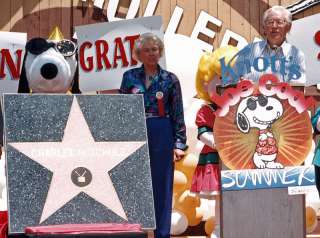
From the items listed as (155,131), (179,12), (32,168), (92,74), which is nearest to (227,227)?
(155,131)

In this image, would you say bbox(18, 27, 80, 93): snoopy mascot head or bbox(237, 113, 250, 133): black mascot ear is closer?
bbox(237, 113, 250, 133): black mascot ear

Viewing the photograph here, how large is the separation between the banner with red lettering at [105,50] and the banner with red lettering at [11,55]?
466 mm

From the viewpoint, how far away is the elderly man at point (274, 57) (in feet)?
16.5

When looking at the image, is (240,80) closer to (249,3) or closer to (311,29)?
(311,29)

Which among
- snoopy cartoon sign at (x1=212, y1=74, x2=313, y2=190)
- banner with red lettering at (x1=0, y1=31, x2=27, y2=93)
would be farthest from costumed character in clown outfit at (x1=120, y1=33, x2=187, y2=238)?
banner with red lettering at (x1=0, y1=31, x2=27, y2=93)

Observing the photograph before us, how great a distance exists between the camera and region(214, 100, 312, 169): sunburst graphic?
16.0 ft

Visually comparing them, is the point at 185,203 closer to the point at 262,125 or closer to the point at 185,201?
the point at 185,201

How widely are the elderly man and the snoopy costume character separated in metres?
0.17

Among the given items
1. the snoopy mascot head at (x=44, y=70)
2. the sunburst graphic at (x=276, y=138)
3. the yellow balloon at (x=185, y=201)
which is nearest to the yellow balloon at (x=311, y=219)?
the yellow balloon at (x=185, y=201)

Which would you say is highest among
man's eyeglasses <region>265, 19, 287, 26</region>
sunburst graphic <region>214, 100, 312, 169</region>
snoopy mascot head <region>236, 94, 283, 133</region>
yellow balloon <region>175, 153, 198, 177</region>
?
man's eyeglasses <region>265, 19, 287, 26</region>

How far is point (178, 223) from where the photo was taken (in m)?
6.04

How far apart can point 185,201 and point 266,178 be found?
4.54ft

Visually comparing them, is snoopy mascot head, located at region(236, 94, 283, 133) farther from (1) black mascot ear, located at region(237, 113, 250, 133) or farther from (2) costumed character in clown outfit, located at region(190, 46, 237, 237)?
(2) costumed character in clown outfit, located at region(190, 46, 237, 237)

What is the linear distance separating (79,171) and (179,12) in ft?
10.2
